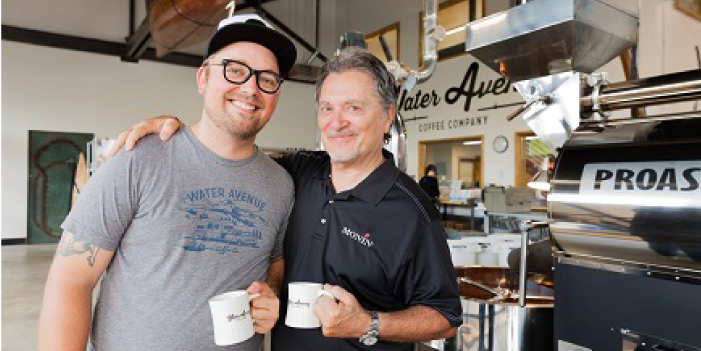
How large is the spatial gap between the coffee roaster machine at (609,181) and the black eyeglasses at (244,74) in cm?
75

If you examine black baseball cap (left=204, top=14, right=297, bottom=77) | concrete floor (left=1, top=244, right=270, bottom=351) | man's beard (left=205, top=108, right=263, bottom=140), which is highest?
black baseball cap (left=204, top=14, right=297, bottom=77)

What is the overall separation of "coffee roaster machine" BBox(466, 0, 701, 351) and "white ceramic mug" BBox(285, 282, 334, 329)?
0.73 m

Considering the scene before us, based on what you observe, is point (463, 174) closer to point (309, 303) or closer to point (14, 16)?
point (14, 16)

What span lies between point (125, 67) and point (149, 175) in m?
11.0

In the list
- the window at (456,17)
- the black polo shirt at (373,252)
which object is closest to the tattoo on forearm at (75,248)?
the black polo shirt at (373,252)

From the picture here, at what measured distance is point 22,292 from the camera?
5836mm

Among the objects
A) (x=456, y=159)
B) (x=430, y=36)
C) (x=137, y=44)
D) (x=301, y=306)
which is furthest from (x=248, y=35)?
(x=456, y=159)

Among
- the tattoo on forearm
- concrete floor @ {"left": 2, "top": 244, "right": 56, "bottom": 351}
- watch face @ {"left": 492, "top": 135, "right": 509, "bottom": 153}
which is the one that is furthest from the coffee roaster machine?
watch face @ {"left": 492, "top": 135, "right": 509, "bottom": 153}

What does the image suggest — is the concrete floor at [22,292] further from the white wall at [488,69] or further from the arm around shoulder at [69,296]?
the white wall at [488,69]

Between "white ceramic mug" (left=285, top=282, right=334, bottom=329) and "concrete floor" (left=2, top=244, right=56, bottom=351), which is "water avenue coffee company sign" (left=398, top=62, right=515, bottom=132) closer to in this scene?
"concrete floor" (left=2, top=244, right=56, bottom=351)

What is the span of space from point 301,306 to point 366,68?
76 centimetres

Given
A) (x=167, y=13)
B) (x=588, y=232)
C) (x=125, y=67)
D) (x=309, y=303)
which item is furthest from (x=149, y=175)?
(x=125, y=67)

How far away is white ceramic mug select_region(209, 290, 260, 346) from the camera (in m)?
1.07

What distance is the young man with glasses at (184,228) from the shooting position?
3.88 feet
